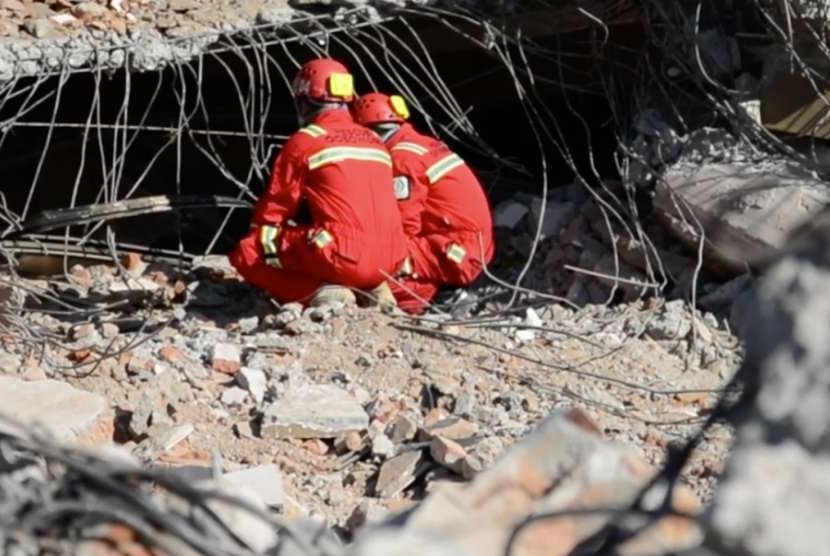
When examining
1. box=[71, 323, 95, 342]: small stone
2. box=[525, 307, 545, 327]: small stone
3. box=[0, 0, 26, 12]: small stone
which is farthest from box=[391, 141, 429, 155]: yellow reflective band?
box=[0, 0, 26, 12]: small stone

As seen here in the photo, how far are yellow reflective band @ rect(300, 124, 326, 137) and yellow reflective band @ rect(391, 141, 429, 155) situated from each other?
52 cm

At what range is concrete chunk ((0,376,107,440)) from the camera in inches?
254

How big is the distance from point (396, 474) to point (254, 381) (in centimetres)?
114

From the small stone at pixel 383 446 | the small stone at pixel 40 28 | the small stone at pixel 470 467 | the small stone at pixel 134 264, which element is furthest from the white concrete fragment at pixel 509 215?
the small stone at pixel 470 467

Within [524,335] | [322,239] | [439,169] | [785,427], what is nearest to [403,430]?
[524,335]

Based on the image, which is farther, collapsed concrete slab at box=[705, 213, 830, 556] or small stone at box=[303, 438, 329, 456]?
small stone at box=[303, 438, 329, 456]

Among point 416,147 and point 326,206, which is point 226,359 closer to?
point 326,206

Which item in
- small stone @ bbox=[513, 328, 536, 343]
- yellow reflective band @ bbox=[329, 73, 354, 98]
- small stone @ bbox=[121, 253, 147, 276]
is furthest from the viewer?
small stone @ bbox=[121, 253, 147, 276]

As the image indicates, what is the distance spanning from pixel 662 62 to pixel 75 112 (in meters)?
3.87

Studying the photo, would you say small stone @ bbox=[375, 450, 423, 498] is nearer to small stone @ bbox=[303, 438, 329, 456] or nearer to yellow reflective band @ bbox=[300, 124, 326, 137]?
small stone @ bbox=[303, 438, 329, 456]

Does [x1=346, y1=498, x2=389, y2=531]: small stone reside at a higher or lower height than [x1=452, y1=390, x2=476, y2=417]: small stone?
higher

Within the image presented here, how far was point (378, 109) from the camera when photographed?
29.6ft

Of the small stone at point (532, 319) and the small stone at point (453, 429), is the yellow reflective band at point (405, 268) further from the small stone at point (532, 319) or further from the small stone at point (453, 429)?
the small stone at point (453, 429)

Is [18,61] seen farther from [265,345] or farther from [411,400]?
[411,400]
